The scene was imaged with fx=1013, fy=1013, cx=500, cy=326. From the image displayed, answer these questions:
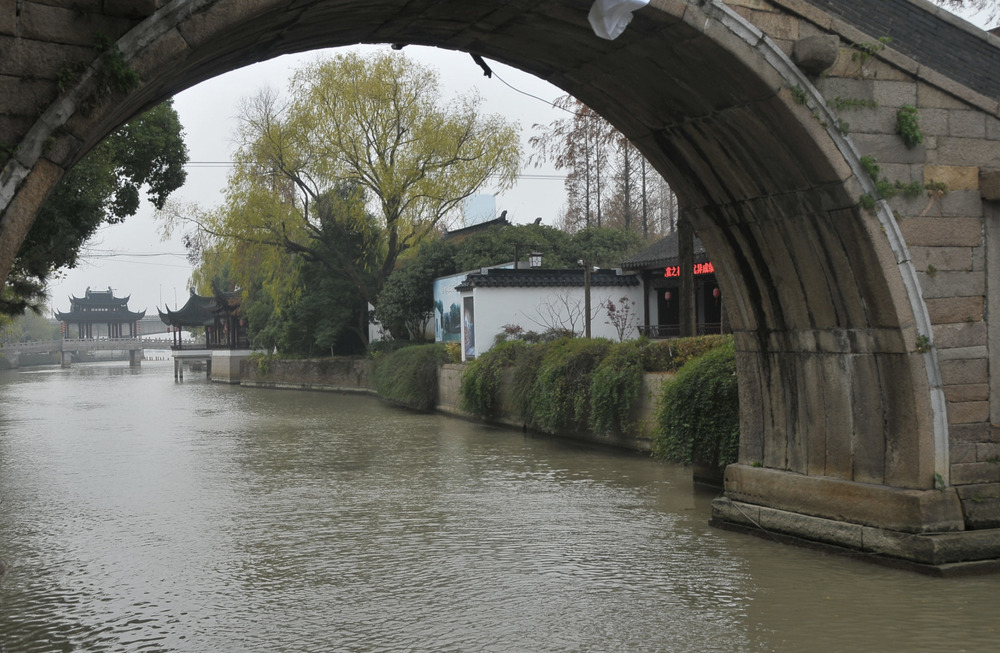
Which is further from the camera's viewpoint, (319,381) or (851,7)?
(319,381)

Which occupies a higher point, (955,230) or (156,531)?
(955,230)

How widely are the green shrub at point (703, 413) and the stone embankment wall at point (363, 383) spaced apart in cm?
173

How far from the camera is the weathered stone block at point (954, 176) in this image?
25.8 feet

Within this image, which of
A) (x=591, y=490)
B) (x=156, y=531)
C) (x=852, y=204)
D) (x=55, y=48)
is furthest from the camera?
(x=591, y=490)

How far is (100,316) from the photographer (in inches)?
3533

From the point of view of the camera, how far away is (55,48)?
519 centimetres

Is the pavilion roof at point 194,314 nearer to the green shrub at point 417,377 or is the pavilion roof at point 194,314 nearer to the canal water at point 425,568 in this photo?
the green shrub at point 417,377

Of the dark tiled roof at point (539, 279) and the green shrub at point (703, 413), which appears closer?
the green shrub at point (703, 413)

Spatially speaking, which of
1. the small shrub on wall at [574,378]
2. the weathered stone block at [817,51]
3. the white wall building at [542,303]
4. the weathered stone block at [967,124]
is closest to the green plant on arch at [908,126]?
the weathered stone block at [967,124]

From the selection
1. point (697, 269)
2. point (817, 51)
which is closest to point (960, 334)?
point (817, 51)

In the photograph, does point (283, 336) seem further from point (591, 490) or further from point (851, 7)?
point (851, 7)

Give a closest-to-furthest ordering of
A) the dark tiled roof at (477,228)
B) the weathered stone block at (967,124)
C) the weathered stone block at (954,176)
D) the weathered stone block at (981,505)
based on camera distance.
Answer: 1. the weathered stone block at (981,505)
2. the weathered stone block at (954,176)
3. the weathered stone block at (967,124)
4. the dark tiled roof at (477,228)

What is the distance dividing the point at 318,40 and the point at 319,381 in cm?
2808

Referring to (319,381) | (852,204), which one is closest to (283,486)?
(852,204)
